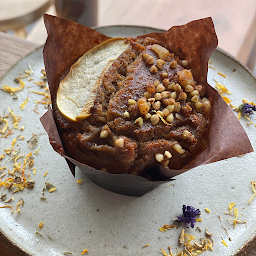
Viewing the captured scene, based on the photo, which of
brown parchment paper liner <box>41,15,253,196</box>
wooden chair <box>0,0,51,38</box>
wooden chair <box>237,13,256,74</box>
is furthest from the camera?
wooden chair <box>237,13,256,74</box>

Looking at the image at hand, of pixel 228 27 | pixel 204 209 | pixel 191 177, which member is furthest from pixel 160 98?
pixel 228 27

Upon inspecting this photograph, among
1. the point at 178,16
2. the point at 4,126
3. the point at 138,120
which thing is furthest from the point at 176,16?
the point at 138,120

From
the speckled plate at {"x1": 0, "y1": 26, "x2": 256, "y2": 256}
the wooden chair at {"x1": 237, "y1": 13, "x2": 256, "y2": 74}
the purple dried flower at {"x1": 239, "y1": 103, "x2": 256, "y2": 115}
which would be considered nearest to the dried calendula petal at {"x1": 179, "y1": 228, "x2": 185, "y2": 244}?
the speckled plate at {"x1": 0, "y1": 26, "x2": 256, "y2": 256}

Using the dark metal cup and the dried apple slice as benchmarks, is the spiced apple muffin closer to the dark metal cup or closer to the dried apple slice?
the dried apple slice

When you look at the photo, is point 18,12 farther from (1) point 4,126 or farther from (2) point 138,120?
(2) point 138,120

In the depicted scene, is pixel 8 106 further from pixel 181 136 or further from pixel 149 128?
pixel 181 136

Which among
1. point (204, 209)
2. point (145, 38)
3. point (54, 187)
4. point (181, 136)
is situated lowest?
point (54, 187)
